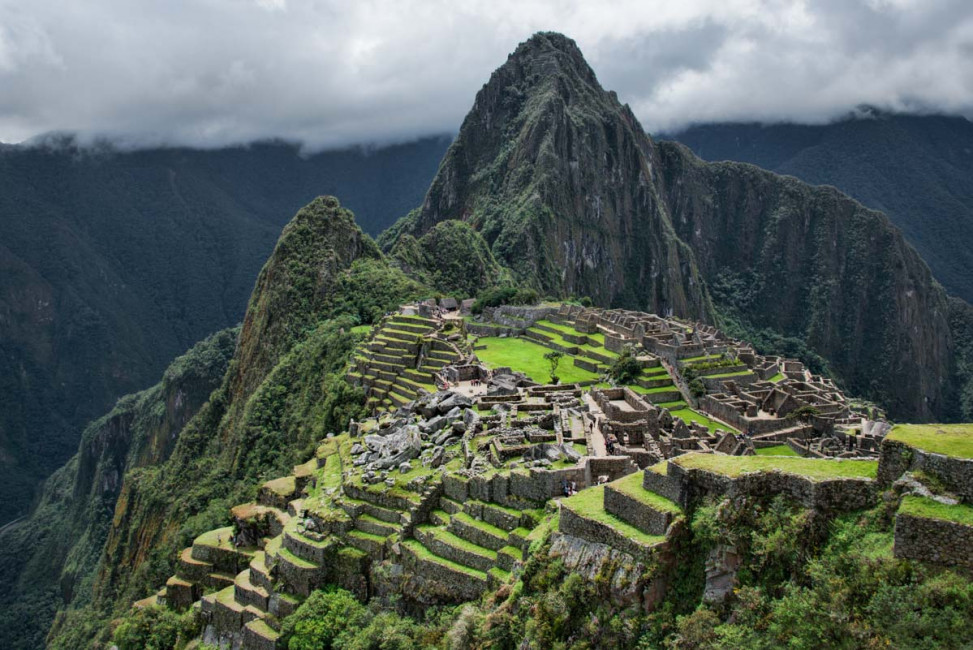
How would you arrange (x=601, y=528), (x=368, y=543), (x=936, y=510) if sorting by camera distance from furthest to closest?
(x=368, y=543) → (x=601, y=528) → (x=936, y=510)

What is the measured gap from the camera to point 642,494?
1480 cm

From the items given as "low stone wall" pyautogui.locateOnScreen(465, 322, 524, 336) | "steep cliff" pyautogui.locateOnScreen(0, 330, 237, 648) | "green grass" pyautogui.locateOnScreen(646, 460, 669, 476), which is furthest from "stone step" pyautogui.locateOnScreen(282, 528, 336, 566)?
"steep cliff" pyautogui.locateOnScreen(0, 330, 237, 648)

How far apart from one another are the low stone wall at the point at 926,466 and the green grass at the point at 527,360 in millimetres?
37744

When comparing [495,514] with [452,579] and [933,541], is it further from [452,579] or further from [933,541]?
[933,541]

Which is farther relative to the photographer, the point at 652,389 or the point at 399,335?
the point at 399,335

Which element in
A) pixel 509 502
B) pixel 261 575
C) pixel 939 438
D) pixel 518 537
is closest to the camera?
pixel 939 438

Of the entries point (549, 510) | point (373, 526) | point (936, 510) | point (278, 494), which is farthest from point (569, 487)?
point (278, 494)

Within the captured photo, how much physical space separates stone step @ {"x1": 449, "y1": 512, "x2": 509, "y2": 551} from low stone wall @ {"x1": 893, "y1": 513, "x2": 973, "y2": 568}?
32.5 feet

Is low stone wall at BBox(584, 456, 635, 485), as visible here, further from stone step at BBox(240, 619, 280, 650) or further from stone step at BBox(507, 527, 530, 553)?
stone step at BBox(240, 619, 280, 650)

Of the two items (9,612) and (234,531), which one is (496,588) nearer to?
(234,531)

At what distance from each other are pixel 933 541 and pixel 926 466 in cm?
123

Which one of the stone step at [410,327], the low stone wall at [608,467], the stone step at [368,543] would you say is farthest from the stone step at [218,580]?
the stone step at [410,327]

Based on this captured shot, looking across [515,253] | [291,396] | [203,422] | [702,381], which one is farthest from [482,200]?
[702,381]

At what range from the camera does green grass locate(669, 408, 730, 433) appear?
45562mm
